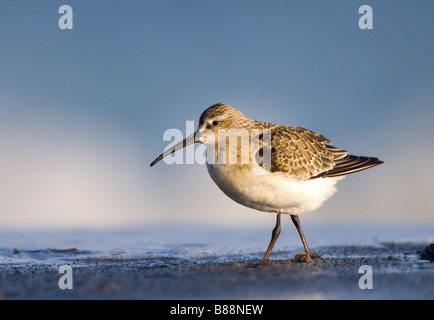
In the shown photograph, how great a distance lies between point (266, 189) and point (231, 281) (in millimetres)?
2178

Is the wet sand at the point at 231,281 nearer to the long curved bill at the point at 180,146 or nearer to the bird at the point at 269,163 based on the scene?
the bird at the point at 269,163

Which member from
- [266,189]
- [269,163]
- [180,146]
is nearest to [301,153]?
[269,163]

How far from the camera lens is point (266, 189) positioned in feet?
30.1

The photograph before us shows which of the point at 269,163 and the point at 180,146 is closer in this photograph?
the point at 269,163

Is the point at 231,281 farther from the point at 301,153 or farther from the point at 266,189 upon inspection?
the point at 301,153

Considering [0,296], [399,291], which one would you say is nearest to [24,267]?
[0,296]

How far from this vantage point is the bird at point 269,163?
9.24 meters

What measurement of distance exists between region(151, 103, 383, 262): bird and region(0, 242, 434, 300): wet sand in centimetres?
112

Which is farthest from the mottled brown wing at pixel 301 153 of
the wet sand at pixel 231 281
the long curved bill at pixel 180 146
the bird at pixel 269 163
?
the wet sand at pixel 231 281

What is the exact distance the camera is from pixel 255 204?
9391mm

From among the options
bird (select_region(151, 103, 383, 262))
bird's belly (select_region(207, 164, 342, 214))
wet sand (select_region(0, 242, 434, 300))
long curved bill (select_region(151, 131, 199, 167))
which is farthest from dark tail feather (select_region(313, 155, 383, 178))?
long curved bill (select_region(151, 131, 199, 167))

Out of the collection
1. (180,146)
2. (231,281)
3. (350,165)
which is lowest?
(231,281)

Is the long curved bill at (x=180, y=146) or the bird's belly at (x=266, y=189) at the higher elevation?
the long curved bill at (x=180, y=146)
